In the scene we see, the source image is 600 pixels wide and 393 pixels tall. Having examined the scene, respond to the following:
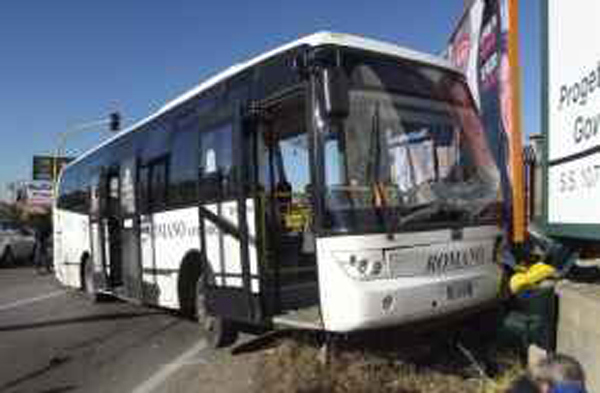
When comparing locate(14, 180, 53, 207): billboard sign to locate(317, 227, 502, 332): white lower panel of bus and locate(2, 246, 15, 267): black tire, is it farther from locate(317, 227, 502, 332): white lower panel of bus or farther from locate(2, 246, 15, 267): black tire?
locate(317, 227, 502, 332): white lower panel of bus

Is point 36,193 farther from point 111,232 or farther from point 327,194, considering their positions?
point 327,194

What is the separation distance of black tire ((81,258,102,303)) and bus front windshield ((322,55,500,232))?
9.11 meters

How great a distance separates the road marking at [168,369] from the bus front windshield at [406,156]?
8.35ft

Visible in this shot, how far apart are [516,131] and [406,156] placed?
40.4 inches

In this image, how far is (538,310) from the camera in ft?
19.5

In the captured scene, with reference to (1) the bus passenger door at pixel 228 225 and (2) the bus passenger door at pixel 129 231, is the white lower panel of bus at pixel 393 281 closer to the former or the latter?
(1) the bus passenger door at pixel 228 225

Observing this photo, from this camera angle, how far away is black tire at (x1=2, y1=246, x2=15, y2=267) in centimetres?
2980

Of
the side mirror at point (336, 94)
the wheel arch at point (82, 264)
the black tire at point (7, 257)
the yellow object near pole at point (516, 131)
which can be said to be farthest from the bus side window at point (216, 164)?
the black tire at point (7, 257)

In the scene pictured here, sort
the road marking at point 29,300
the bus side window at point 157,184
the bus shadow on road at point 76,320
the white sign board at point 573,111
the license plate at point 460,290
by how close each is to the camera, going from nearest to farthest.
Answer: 1. the white sign board at point 573,111
2. the license plate at point 460,290
3. the bus side window at point 157,184
4. the bus shadow on road at point 76,320
5. the road marking at point 29,300

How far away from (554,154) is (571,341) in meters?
1.56

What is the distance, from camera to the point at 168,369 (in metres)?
7.86

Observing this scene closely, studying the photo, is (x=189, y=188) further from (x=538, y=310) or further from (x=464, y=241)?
(x=538, y=310)

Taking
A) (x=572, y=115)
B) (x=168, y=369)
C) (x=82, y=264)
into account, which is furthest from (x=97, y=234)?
(x=572, y=115)

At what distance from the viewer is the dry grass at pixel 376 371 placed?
6.17 m
